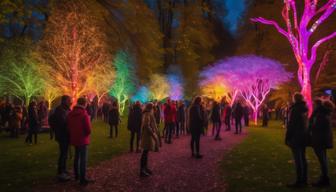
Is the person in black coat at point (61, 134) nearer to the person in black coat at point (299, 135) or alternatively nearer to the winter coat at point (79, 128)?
the winter coat at point (79, 128)

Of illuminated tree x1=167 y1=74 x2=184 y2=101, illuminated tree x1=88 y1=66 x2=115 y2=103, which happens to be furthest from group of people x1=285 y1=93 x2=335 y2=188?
illuminated tree x1=167 y1=74 x2=184 y2=101

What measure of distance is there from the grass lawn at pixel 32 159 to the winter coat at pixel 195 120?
123 inches

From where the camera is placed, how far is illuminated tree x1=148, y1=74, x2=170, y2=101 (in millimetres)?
48188

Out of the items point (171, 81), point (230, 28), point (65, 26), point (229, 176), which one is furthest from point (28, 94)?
point (230, 28)

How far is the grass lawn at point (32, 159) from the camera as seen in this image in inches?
317

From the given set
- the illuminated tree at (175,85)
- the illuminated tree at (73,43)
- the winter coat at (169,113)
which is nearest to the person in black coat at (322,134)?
the winter coat at (169,113)

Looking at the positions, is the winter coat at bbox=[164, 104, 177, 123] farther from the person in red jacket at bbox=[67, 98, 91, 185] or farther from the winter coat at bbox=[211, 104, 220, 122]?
the person in red jacket at bbox=[67, 98, 91, 185]

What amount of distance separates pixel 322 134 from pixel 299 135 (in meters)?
0.52

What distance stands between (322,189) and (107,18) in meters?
8.22

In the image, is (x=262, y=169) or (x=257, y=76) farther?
A: (x=257, y=76)

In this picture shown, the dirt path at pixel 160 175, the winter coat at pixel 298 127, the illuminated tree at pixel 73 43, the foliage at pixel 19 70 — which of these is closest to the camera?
the winter coat at pixel 298 127

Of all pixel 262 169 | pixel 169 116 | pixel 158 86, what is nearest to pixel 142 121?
pixel 262 169

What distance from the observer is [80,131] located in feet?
25.2

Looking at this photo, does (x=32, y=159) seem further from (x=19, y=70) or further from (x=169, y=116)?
(x=19, y=70)
